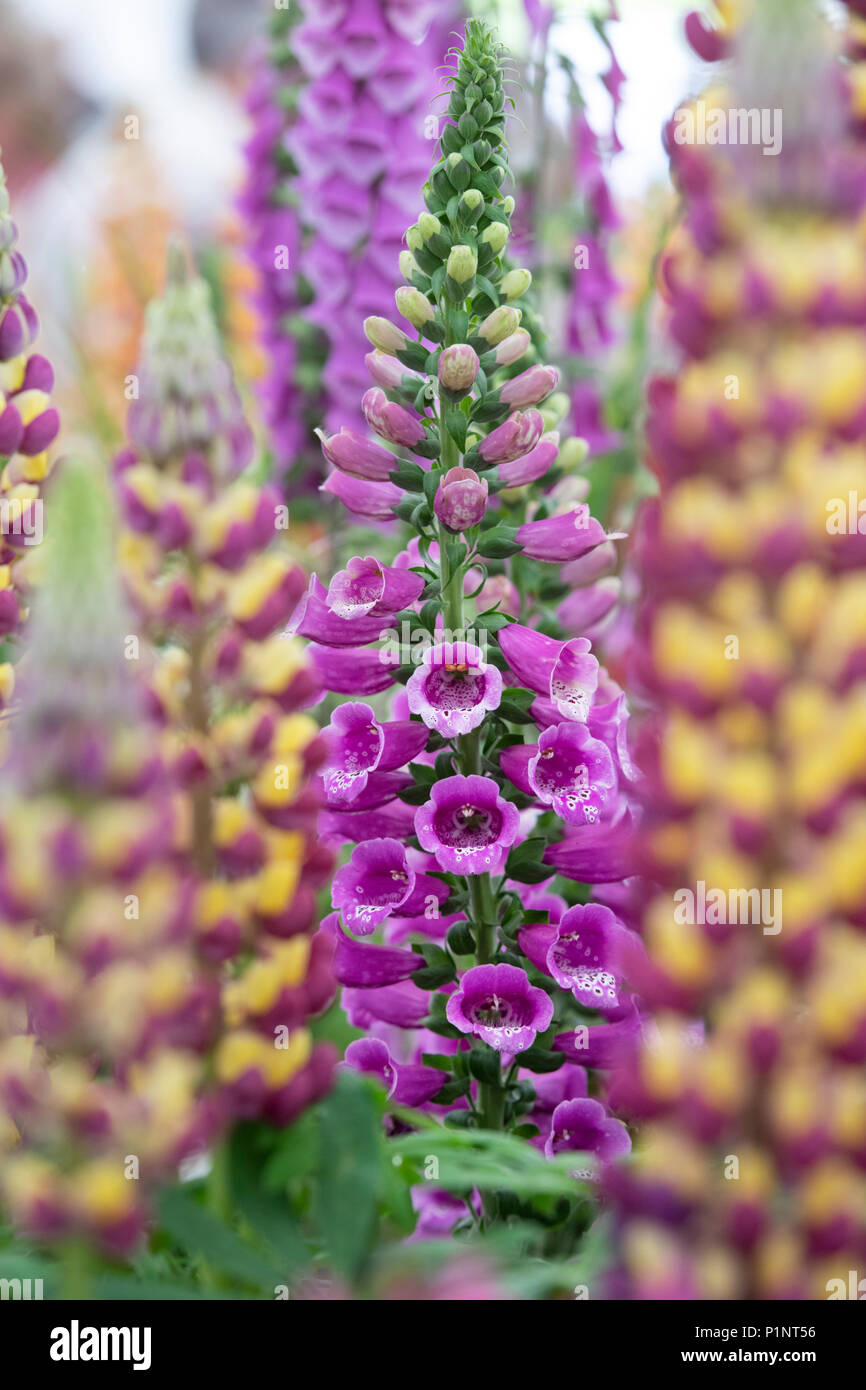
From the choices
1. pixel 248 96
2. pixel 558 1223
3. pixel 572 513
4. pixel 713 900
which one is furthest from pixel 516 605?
pixel 248 96

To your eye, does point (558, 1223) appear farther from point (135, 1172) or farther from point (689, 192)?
point (689, 192)

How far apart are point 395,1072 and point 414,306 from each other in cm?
32

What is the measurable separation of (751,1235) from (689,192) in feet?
0.84

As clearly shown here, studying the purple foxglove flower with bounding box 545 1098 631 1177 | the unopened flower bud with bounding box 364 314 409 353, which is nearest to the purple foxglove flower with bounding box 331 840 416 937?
the purple foxglove flower with bounding box 545 1098 631 1177

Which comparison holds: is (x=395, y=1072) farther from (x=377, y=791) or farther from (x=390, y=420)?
(x=390, y=420)

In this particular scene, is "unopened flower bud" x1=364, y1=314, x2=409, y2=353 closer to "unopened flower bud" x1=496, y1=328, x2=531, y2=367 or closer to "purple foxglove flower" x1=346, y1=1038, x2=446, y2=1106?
"unopened flower bud" x1=496, y1=328, x2=531, y2=367

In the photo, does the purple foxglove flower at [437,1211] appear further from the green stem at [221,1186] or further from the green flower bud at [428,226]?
the green flower bud at [428,226]

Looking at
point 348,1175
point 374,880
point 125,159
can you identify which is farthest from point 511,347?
point 125,159

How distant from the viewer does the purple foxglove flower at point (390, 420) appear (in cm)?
61

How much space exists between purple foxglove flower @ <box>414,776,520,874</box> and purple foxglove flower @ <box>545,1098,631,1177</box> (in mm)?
106

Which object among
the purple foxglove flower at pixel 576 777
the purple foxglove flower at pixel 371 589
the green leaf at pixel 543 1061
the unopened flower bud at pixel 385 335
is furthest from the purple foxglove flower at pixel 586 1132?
the unopened flower bud at pixel 385 335

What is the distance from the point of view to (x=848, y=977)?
339 millimetres

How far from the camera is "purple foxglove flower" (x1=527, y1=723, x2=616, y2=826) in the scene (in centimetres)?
60
